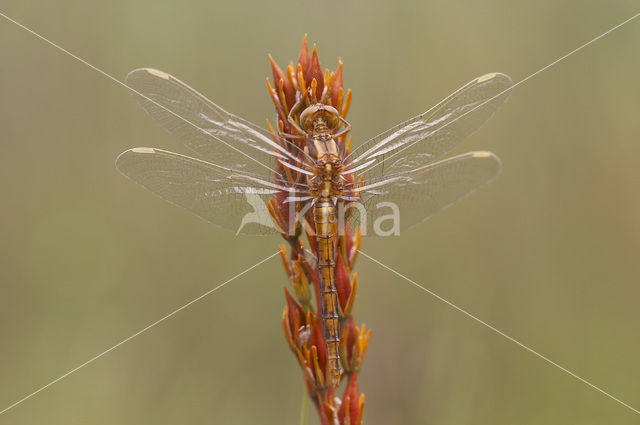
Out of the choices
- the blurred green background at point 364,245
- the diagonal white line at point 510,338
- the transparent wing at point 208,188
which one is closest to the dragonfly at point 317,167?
the transparent wing at point 208,188

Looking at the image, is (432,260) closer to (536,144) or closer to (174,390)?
(536,144)

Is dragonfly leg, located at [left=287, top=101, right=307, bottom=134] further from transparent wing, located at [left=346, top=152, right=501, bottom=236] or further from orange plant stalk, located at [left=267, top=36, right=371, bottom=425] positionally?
transparent wing, located at [left=346, top=152, right=501, bottom=236]

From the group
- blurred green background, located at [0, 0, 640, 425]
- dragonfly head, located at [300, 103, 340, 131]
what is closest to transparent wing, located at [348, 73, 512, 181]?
dragonfly head, located at [300, 103, 340, 131]

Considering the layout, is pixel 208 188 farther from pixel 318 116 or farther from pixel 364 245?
pixel 364 245

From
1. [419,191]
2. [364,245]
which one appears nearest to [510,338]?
[364,245]

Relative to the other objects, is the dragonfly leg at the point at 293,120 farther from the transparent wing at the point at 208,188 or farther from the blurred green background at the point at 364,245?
the blurred green background at the point at 364,245

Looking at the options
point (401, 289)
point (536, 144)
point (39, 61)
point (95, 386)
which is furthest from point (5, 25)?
point (536, 144)

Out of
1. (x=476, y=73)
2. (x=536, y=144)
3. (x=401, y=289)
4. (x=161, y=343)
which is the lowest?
(x=161, y=343)
